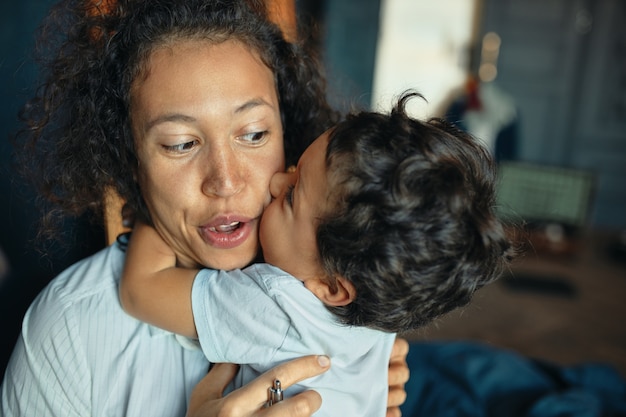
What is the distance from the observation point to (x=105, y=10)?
1.29m

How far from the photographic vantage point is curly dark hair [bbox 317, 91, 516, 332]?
97 centimetres

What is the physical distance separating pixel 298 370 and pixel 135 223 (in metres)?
0.57

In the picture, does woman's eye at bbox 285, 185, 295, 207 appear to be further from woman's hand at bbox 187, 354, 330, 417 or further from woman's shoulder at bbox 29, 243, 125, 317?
woman's shoulder at bbox 29, 243, 125, 317

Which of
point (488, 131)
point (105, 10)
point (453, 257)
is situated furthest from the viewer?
point (488, 131)

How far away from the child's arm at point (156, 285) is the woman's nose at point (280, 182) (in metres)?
0.23

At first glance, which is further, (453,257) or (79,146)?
(79,146)

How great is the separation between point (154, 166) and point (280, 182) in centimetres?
25

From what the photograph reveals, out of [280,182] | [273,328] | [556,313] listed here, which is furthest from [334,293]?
[556,313]

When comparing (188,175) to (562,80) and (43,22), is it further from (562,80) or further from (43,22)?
(562,80)

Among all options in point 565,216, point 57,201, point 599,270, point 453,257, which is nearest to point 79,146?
point 57,201

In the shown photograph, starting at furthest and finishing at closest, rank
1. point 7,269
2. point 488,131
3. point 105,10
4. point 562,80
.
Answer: point 562,80 < point 488,131 < point 7,269 < point 105,10

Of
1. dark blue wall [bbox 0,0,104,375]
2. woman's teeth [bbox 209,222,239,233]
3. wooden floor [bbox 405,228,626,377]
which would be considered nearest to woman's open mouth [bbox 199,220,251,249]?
woman's teeth [bbox 209,222,239,233]

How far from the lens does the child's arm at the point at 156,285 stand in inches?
44.8

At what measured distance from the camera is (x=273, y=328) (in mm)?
1083
